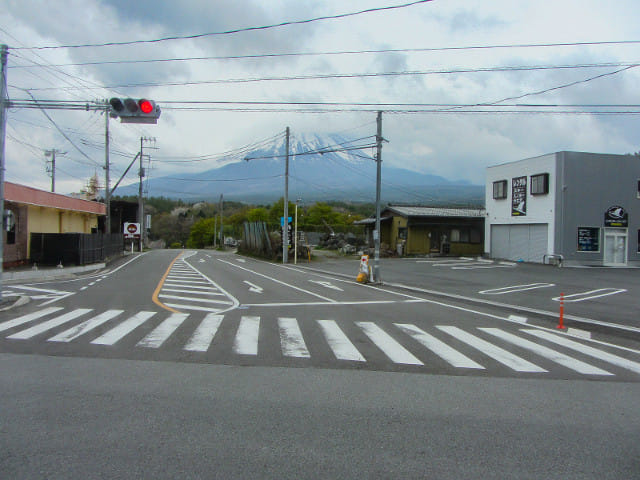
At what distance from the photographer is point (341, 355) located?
8.00 metres

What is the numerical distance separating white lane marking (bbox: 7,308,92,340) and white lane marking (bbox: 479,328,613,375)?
374 inches

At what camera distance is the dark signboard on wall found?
33.8 meters

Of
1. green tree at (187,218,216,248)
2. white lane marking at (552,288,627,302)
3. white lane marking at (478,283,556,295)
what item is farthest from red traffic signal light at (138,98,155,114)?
green tree at (187,218,216,248)

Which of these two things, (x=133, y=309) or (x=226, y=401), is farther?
(x=133, y=309)

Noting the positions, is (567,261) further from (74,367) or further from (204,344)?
(74,367)

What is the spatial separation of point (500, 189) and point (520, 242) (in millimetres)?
4516

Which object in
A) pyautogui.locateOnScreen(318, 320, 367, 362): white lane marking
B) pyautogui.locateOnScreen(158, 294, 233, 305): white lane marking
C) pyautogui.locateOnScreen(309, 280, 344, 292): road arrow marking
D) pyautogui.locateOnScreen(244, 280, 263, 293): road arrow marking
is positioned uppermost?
pyautogui.locateOnScreen(318, 320, 367, 362): white lane marking

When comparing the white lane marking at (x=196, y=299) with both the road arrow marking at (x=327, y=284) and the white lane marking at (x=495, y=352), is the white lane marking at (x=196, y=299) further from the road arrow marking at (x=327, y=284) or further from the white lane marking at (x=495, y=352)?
the white lane marking at (x=495, y=352)

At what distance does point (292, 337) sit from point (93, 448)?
5.38 m

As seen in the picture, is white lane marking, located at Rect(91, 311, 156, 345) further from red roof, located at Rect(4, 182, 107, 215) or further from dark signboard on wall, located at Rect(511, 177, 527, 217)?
dark signboard on wall, located at Rect(511, 177, 527, 217)

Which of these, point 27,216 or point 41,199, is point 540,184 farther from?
point 27,216

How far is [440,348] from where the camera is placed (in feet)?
A: 28.5

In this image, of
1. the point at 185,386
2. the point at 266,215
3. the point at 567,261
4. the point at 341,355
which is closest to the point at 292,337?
the point at 341,355

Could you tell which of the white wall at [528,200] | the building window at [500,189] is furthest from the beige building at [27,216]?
the white wall at [528,200]
